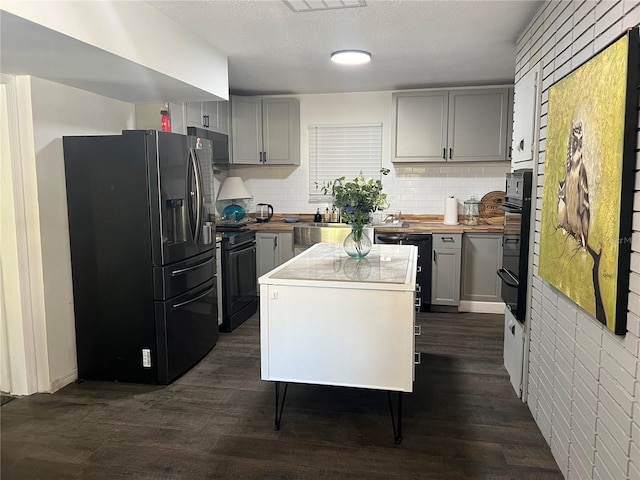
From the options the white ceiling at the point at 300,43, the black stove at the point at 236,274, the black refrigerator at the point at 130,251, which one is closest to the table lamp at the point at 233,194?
the black stove at the point at 236,274

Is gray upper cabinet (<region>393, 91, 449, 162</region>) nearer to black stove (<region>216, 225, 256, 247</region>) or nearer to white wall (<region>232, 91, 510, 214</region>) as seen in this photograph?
white wall (<region>232, 91, 510, 214</region>)

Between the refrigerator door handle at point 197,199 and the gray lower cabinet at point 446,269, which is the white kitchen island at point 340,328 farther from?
the gray lower cabinet at point 446,269

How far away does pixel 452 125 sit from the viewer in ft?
16.2

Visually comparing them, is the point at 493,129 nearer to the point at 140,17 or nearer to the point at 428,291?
the point at 428,291

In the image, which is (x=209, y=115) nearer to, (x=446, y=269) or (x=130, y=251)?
(x=130, y=251)

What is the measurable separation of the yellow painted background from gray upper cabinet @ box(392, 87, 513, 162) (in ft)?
8.51

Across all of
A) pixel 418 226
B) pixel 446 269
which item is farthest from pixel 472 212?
pixel 446 269

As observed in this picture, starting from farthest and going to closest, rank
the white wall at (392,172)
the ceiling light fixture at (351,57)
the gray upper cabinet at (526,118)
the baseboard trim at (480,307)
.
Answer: the white wall at (392,172) < the baseboard trim at (480,307) < the ceiling light fixture at (351,57) < the gray upper cabinet at (526,118)

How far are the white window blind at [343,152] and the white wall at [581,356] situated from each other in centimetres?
258

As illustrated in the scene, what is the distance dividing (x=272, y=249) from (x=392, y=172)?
161 cm

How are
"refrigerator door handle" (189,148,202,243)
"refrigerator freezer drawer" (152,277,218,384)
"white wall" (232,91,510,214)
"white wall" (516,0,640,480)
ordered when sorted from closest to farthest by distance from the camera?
"white wall" (516,0,640,480)
"refrigerator freezer drawer" (152,277,218,384)
"refrigerator door handle" (189,148,202,243)
"white wall" (232,91,510,214)

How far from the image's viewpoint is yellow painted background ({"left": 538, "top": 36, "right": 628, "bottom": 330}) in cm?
160

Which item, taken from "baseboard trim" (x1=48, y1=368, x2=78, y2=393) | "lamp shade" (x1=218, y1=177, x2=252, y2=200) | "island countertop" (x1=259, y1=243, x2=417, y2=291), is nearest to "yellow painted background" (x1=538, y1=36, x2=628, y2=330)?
"island countertop" (x1=259, y1=243, x2=417, y2=291)

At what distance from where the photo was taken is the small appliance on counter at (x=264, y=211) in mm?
5719
